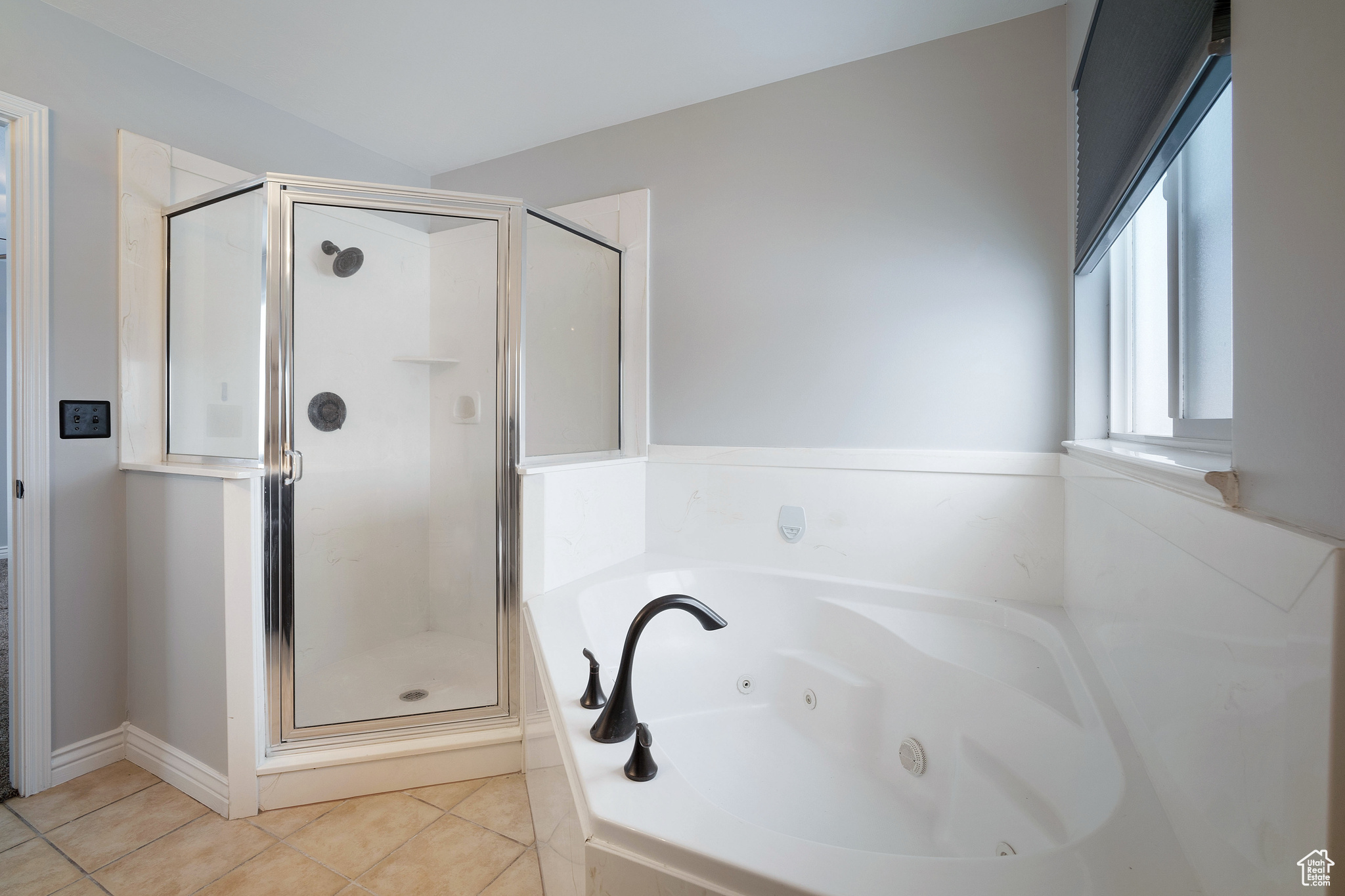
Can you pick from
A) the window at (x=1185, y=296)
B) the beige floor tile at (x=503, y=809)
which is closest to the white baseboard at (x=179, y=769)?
the beige floor tile at (x=503, y=809)

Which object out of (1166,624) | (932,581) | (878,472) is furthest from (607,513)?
(1166,624)

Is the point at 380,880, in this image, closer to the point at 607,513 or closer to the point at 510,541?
the point at 510,541

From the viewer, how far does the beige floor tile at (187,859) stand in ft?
4.28

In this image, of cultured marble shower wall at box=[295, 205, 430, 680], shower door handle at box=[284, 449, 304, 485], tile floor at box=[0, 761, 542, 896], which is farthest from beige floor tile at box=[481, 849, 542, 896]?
shower door handle at box=[284, 449, 304, 485]

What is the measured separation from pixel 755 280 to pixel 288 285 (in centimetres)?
150

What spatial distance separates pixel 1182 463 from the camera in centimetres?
75

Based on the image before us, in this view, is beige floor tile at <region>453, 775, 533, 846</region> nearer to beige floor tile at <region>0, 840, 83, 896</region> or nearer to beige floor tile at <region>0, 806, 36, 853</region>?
beige floor tile at <region>0, 840, 83, 896</region>

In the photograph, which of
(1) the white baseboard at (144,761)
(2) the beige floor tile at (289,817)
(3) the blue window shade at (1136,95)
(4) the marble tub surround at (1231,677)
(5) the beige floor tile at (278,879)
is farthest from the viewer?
(1) the white baseboard at (144,761)

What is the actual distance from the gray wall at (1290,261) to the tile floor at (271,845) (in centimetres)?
154

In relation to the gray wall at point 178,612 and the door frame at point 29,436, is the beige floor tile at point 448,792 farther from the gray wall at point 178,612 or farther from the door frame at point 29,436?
the door frame at point 29,436

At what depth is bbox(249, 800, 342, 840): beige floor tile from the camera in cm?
149

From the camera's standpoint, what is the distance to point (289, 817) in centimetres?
154

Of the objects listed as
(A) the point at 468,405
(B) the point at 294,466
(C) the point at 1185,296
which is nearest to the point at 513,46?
(A) the point at 468,405

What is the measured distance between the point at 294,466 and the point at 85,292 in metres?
0.91
